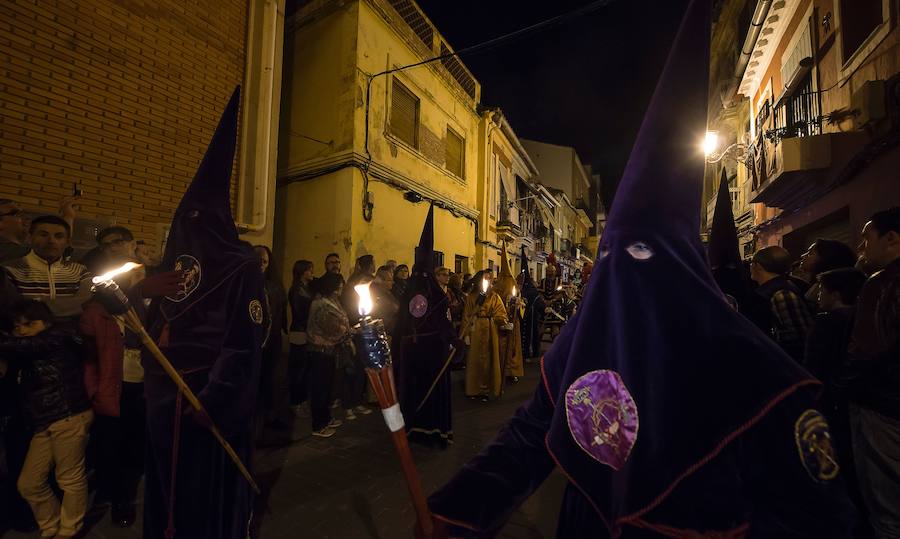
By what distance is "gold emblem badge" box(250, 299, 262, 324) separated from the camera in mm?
2553

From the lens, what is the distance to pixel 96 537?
124 inches

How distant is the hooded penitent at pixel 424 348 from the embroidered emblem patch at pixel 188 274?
305 cm

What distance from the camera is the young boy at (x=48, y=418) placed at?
3031mm

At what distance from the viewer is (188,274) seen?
2531 mm

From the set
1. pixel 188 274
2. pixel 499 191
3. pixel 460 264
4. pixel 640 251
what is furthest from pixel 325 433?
pixel 499 191

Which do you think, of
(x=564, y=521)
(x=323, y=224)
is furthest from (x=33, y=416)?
(x=323, y=224)

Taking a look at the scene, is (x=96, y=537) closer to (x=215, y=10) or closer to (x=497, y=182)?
(x=215, y=10)

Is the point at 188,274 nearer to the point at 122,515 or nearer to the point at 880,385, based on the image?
the point at 122,515

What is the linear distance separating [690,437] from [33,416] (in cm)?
419

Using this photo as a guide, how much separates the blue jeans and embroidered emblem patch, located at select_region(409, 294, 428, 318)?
4008 mm

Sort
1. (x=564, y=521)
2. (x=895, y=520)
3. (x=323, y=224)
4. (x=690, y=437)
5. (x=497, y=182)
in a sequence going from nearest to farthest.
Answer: (x=690, y=437) → (x=564, y=521) → (x=895, y=520) → (x=323, y=224) → (x=497, y=182)

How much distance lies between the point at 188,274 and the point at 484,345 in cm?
527

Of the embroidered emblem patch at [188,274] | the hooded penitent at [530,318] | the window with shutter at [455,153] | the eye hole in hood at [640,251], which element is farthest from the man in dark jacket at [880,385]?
the window with shutter at [455,153]

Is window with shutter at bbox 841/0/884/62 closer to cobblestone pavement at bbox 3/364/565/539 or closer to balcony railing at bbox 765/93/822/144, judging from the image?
balcony railing at bbox 765/93/822/144
